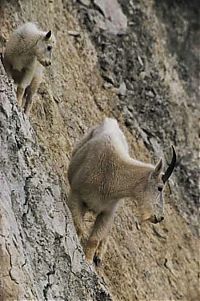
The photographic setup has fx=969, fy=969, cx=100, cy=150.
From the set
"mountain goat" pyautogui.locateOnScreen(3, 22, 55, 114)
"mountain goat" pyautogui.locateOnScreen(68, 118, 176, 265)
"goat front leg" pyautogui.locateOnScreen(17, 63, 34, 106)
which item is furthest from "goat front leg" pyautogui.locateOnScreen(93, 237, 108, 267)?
"goat front leg" pyautogui.locateOnScreen(17, 63, 34, 106)

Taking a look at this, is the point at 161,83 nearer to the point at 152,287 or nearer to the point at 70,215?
the point at 152,287

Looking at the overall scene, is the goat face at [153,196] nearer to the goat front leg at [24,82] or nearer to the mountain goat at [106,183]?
the mountain goat at [106,183]

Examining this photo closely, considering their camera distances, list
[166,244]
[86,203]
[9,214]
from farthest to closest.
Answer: [166,244], [86,203], [9,214]

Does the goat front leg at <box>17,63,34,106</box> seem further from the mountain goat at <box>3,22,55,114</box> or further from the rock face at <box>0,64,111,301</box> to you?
the rock face at <box>0,64,111,301</box>

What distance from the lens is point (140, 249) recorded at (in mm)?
19109

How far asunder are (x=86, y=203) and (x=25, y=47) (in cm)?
265

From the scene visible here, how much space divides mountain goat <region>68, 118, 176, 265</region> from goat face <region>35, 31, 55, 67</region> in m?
1.48

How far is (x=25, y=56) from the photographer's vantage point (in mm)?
14656

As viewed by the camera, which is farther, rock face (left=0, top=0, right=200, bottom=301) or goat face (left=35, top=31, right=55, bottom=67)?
goat face (left=35, top=31, right=55, bottom=67)

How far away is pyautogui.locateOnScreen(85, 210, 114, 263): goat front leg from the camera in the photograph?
45.8 feet

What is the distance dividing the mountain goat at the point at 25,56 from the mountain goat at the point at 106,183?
1.43 meters

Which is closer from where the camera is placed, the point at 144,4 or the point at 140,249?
the point at 140,249

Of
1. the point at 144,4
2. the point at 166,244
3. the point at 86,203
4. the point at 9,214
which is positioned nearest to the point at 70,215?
the point at 86,203

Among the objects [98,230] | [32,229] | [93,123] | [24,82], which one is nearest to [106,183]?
[98,230]
